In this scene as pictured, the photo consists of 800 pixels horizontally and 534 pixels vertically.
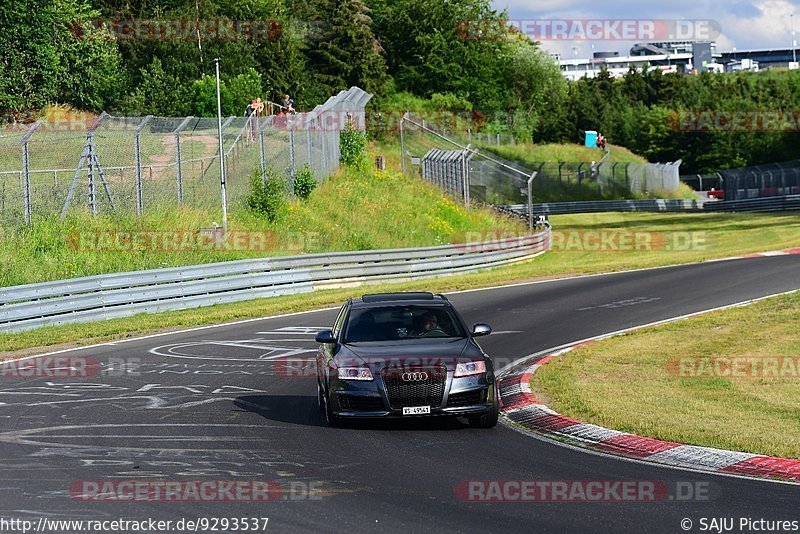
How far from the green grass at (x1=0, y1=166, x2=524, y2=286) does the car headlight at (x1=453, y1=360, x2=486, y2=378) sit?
15.5 metres

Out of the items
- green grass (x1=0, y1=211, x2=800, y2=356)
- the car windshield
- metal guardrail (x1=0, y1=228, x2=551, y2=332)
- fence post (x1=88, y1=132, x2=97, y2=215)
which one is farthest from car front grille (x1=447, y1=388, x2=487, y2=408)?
fence post (x1=88, y1=132, x2=97, y2=215)

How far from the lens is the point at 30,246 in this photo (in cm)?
2627

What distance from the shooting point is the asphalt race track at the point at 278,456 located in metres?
7.95

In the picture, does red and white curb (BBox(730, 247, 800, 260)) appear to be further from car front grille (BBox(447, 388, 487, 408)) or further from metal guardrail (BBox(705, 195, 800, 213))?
metal guardrail (BBox(705, 195, 800, 213))

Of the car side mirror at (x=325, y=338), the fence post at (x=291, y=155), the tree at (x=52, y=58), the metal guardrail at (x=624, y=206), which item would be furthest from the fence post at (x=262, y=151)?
the metal guardrail at (x=624, y=206)

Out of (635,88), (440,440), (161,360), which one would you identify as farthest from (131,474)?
(635,88)

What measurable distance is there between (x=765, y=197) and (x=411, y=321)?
6372 centimetres

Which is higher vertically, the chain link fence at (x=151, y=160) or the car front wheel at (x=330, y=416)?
the chain link fence at (x=151, y=160)

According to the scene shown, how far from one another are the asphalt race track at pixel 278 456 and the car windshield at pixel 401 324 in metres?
1.07

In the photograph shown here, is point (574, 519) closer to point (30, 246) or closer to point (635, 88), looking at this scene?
point (30, 246)

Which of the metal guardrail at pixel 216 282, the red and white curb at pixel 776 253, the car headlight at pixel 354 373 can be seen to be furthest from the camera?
the red and white curb at pixel 776 253

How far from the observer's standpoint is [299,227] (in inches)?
1436

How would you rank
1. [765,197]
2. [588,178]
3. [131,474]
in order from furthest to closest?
[588,178]
[765,197]
[131,474]

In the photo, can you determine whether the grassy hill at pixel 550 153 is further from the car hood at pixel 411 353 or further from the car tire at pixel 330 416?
the car tire at pixel 330 416
